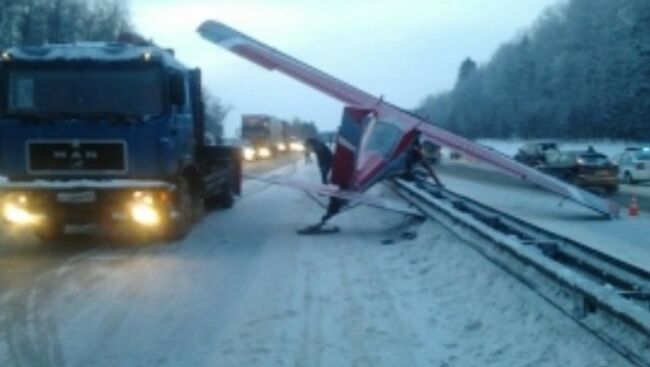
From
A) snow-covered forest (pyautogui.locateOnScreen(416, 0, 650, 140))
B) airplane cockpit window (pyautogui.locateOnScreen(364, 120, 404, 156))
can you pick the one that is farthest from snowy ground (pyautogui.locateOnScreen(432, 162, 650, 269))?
snow-covered forest (pyautogui.locateOnScreen(416, 0, 650, 140))

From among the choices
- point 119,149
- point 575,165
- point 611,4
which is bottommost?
point 575,165

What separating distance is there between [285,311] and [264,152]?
70037 mm

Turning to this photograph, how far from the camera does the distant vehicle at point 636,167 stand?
1612 inches

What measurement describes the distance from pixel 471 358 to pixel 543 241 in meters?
3.90

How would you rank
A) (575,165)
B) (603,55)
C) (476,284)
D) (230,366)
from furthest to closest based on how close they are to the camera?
→ (603,55) → (575,165) → (476,284) → (230,366)

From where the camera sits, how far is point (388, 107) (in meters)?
17.9

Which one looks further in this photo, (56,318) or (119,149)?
(119,149)

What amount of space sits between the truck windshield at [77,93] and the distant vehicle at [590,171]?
70.8 ft

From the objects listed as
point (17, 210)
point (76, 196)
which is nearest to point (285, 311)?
point (76, 196)

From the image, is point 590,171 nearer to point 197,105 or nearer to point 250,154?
point 197,105

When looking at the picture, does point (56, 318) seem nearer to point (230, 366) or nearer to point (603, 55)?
point (230, 366)

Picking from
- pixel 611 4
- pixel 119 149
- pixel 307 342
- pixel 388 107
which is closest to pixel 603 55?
pixel 611 4

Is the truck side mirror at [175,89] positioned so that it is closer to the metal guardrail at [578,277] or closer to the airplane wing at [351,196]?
the airplane wing at [351,196]

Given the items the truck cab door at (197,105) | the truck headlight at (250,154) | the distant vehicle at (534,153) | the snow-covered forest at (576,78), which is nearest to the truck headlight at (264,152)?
the truck headlight at (250,154)
